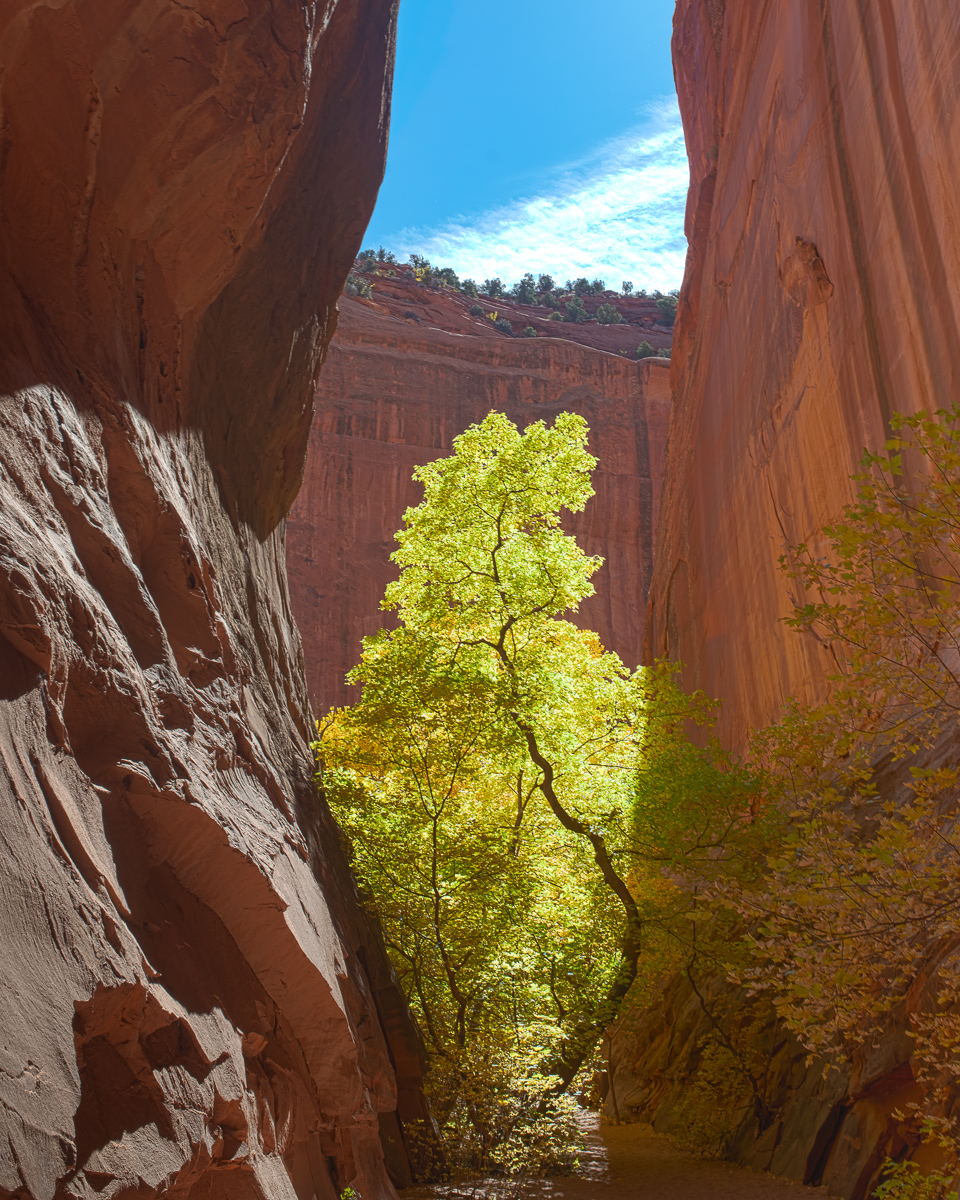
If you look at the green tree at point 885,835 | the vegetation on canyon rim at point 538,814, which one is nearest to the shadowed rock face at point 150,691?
the vegetation on canyon rim at point 538,814

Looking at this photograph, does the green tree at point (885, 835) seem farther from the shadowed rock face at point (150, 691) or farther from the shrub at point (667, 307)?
the shrub at point (667, 307)

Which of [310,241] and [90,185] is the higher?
[310,241]

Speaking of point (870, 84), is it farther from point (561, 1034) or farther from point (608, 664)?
point (561, 1034)

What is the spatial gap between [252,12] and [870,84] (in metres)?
9.61

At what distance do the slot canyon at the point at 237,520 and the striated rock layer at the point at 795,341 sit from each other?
0.28ft

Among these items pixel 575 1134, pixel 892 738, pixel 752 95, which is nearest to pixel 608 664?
pixel 575 1134

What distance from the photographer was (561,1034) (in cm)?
1077

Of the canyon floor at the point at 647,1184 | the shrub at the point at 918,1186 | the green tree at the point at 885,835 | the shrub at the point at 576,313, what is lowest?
the canyon floor at the point at 647,1184

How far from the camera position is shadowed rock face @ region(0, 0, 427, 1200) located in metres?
5.14

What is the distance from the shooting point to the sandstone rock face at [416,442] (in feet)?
132

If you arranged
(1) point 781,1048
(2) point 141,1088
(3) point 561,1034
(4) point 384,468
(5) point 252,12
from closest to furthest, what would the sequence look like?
(2) point 141,1088 → (5) point 252,12 → (3) point 561,1034 → (1) point 781,1048 → (4) point 384,468

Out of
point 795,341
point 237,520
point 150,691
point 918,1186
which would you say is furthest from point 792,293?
point 918,1186

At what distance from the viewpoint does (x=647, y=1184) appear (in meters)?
11.8

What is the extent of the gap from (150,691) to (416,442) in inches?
1486
